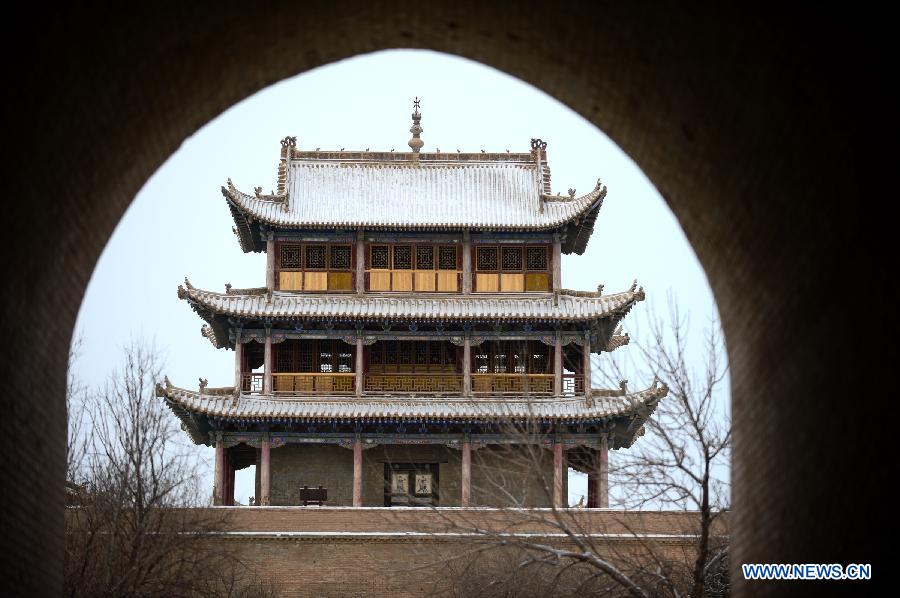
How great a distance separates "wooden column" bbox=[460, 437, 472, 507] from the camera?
32.6 meters

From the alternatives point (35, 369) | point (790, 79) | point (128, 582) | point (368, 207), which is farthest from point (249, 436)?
point (790, 79)

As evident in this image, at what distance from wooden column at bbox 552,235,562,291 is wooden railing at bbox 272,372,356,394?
5707 mm

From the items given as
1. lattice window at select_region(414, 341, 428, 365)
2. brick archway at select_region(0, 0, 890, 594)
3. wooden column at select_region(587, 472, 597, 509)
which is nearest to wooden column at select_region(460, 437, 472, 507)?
lattice window at select_region(414, 341, 428, 365)

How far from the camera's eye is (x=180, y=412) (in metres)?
33.5

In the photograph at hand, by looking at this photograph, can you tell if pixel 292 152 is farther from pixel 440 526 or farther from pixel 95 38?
pixel 95 38

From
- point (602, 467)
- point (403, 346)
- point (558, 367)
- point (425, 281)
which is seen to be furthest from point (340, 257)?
point (602, 467)

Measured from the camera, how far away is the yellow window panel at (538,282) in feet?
115

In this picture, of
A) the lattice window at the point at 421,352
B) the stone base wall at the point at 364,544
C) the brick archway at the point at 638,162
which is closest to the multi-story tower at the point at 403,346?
the lattice window at the point at 421,352

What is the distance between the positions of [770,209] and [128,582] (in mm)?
13453

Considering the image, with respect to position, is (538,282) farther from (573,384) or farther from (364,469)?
(364,469)

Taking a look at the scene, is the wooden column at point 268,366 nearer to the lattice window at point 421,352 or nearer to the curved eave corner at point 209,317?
the curved eave corner at point 209,317

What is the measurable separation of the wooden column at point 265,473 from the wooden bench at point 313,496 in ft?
2.79

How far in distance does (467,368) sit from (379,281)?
3.33 meters

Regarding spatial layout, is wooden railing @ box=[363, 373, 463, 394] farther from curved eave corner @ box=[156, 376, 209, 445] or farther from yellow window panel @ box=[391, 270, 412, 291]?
curved eave corner @ box=[156, 376, 209, 445]
